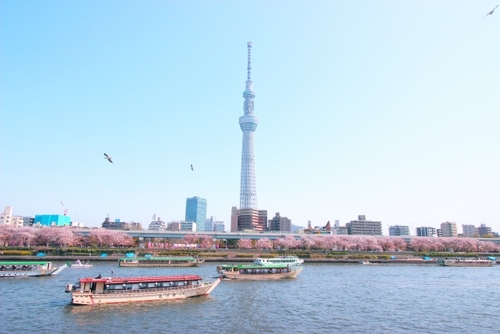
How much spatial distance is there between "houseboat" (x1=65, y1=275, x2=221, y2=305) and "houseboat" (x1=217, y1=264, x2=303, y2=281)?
33.1ft

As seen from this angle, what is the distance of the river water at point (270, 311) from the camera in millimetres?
21344

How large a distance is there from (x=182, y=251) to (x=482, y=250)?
81.6m

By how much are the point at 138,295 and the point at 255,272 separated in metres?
17.6

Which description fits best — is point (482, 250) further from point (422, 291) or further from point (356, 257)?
point (422, 291)

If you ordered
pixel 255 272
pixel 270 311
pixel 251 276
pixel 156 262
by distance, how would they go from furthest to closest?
pixel 156 262 → pixel 255 272 → pixel 251 276 → pixel 270 311

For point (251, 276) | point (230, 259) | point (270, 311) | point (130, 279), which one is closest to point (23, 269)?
point (130, 279)

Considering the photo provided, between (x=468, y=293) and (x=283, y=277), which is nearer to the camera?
(x=468, y=293)

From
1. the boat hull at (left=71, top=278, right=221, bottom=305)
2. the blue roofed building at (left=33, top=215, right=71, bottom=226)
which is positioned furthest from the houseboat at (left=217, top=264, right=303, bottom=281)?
the blue roofed building at (left=33, top=215, right=71, bottom=226)

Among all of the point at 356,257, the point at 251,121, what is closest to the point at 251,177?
the point at 251,121

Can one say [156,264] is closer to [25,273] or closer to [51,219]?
[25,273]

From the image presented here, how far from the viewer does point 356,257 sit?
75.0 metres

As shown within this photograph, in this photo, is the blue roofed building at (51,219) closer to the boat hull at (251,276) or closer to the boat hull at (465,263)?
the boat hull at (251,276)

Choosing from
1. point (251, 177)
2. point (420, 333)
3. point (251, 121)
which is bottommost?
point (420, 333)

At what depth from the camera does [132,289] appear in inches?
1109
